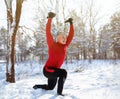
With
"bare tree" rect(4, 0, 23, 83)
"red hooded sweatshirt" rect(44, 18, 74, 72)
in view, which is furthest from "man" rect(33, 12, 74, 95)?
"bare tree" rect(4, 0, 23, 83)

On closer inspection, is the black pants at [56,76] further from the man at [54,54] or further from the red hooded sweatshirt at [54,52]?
the red hooded sweatshirt at [54,52]

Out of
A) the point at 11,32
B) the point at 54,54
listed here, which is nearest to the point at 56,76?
the point at 54,54

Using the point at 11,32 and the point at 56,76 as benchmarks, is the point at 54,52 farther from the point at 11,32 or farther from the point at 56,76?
the point at 11,32

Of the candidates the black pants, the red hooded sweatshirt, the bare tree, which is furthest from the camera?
the bare tree

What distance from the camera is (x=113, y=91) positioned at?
7.05 metres

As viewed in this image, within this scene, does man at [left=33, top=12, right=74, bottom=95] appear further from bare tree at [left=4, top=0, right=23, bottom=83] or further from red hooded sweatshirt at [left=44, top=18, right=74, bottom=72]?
bare tree at [left=4, top=0, right=23, bottom=83]

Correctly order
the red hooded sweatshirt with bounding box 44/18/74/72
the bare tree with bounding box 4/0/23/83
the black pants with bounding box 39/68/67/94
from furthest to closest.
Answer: the bare tree with bounding box 4/0/23/83 < the black pants with bounding box 39/68/67/94 < the red hooded sweatshirt with bounding box 44/18/74/72

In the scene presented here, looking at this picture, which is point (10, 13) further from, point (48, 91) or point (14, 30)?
point (48, 91)

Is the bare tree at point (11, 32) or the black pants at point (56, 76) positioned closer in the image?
the black pants at point (56, 76)

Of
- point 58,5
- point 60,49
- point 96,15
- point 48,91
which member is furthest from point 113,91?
point 96,15

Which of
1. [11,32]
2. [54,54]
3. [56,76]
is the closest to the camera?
[54,54]

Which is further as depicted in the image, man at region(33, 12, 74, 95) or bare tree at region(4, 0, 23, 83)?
bare tree at region(4, 0, 23, 83)

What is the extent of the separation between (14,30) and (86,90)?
3.81 metres

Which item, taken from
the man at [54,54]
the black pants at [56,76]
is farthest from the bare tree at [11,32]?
the man at [54,54]
